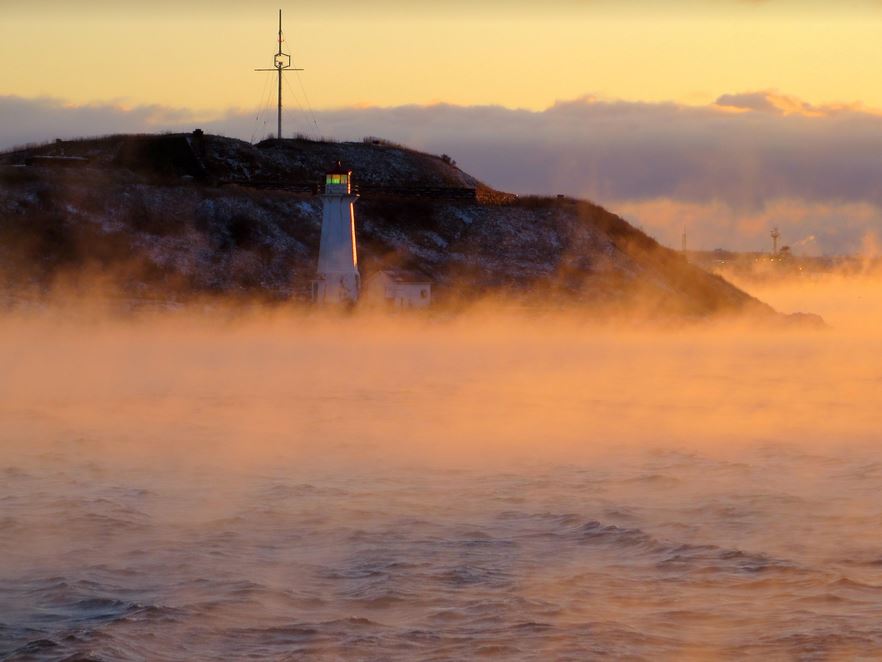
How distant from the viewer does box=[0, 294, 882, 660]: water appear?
16031mm

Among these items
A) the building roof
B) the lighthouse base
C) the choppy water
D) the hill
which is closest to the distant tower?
the lighthouse base

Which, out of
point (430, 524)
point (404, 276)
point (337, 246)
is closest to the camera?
point (430, 524)

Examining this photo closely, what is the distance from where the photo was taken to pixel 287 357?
64.2 meters

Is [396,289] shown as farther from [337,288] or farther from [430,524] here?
[430,524]

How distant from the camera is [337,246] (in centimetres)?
6800

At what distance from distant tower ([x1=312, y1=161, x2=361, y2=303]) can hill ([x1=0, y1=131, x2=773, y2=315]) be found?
3.62 meters

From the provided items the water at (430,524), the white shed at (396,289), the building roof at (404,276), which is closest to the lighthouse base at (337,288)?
the white shed at (396,289)

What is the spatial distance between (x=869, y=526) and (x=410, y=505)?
7.20 m

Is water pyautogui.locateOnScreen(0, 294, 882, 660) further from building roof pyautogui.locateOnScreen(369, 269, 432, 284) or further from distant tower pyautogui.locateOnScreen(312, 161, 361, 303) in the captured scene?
building roof pyautogui.locateOnScreen(369, 269, 432, 284)

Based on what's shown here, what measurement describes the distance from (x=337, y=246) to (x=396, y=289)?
557cm

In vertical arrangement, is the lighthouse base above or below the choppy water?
above

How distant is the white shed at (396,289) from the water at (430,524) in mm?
18537

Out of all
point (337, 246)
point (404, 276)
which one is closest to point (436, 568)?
point (337, 246)

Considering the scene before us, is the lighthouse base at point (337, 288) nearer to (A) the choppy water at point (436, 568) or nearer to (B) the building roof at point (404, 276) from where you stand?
(B) the building roof at point (404, 276)
